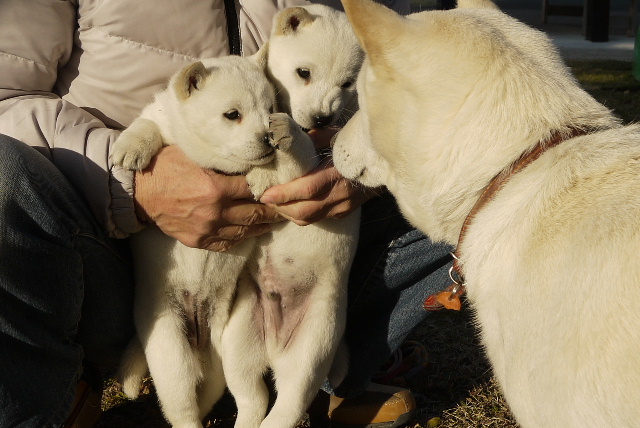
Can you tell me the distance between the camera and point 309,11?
2.57 metres

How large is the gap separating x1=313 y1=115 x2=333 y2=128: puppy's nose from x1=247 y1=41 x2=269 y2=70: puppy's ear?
25cm

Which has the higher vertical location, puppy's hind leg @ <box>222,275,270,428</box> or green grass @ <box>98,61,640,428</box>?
puppy's hind leg @ <box>222,275,270,428</box>

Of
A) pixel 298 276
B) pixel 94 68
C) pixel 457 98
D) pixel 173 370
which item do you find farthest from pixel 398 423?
pixel 94 68

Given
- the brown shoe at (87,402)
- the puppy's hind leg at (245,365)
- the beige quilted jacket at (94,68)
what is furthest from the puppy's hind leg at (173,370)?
the beige quilted jacket at (94,68)

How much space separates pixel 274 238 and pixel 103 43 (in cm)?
83

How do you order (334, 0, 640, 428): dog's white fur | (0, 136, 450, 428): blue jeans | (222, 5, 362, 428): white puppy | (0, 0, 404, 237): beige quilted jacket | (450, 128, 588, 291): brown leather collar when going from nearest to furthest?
(334, 0, 640, 428): dog's white fur → (450, 128, 588, 291): brown leather collar → (0, 136, 450, 428): blue jeans → (0, 0, 404, 237): beige quilted jacket → (222, 5, 362, 428): white puppy

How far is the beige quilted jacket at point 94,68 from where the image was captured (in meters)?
2.24

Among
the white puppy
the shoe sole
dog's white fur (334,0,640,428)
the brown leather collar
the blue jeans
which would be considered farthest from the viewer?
the shoe sole

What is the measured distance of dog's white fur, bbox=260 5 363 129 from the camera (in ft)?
7.95

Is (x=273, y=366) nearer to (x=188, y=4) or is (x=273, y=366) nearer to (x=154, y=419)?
(x=154, y=419)

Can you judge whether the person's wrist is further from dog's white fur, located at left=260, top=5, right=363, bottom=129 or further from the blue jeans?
dog's white fur, located at left=260, top=5, right=363, bottom=129

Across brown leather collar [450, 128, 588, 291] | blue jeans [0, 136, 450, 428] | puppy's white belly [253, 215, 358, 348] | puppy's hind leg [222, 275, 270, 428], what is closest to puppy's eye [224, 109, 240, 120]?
puppy's white belly [253, 215, 358, 348]

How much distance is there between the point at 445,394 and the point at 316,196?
1026 mm

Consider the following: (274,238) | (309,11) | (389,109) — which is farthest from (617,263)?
(309,11)
